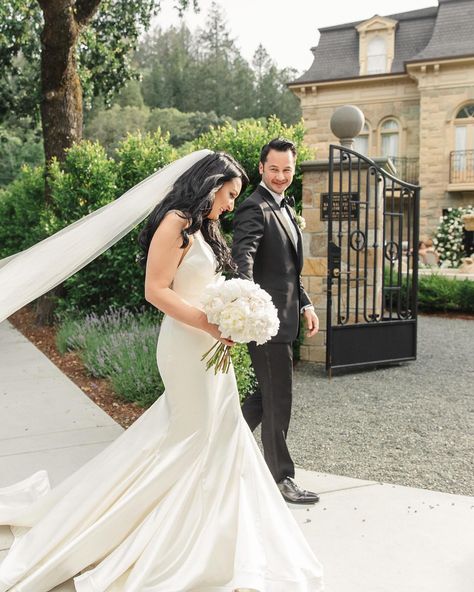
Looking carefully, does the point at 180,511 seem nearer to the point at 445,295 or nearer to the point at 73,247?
the point at 73,247

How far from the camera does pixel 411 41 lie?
84.8ft

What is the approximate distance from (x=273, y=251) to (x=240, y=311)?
49.4 inches

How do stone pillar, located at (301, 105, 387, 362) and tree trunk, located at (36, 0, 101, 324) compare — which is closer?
stone pillar, located at (301, 105, 387, 362)

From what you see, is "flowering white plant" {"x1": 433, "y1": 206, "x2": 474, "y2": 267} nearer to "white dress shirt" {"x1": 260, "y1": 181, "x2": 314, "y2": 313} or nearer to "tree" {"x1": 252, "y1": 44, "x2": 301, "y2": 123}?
"white dress shirt" {"x1": 260, "y1": 181, "x2": 314, "y2": 313}

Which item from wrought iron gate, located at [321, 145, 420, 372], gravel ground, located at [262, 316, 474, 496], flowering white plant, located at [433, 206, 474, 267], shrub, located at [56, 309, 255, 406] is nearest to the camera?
gravel ground, located at [262, 316, 474, 496]

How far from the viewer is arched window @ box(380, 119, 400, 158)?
25391 millimetres

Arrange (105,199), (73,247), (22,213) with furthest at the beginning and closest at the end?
(22,213)
(105,199)
(73,247)

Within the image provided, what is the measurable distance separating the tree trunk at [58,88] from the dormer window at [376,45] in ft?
60.2

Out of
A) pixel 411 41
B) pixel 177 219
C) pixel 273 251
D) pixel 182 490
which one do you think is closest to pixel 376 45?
pixel 411 41

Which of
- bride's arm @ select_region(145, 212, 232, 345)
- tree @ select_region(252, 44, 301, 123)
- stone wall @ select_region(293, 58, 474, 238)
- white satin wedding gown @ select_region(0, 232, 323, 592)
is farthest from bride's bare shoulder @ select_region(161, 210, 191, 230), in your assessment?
tree @ select_region(252, 44, 301, 123)

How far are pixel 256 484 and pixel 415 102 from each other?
81.1 ft

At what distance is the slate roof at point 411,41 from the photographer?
23781mm

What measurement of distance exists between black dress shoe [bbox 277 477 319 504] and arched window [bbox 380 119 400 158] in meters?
23.3

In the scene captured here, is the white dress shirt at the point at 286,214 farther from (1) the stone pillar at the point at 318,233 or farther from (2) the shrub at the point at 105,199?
(2) the shrub at the point at 105,199
